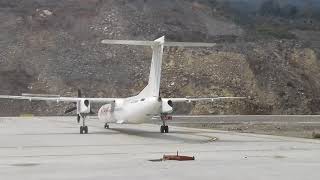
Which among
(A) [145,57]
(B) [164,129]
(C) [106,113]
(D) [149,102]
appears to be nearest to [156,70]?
(D) [149,102]

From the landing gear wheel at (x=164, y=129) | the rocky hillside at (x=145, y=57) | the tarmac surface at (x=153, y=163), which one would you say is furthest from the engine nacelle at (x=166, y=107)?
the rocky hillside at (x=145, y=57)

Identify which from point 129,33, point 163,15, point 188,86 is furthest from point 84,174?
point 163,15

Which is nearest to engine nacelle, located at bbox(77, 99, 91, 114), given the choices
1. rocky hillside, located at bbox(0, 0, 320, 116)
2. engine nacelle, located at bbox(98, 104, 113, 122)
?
engine nacelle, located at bbox(98, 104, 113, 122)

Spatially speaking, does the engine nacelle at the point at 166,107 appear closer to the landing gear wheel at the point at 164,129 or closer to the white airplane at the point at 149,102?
the white airplane at the point at 149,102

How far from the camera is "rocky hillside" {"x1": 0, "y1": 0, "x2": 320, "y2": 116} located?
87.9 metres

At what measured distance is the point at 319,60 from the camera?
9944cm

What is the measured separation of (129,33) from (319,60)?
31.0m

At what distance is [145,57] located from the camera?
307 feet

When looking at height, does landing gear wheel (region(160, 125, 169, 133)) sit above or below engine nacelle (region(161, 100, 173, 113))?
below

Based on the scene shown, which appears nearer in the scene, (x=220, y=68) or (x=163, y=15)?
(x=220, y=68)

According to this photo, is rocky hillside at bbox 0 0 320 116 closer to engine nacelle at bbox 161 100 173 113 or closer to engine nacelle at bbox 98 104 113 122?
engine nacelle at bbox 98 104 113 122

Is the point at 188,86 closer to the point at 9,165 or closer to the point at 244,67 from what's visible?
the point at 244,67

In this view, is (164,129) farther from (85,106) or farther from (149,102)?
(149,102)

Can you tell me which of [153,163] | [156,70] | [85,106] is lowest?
[153,163]
